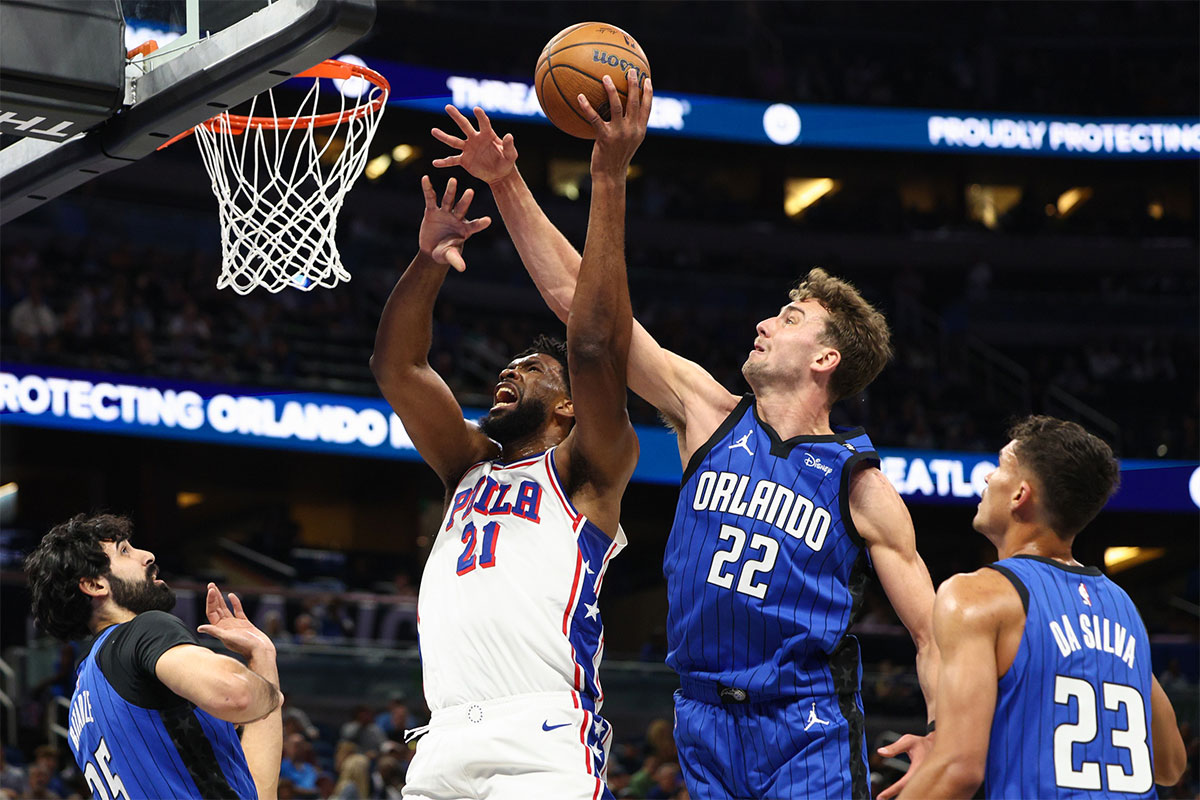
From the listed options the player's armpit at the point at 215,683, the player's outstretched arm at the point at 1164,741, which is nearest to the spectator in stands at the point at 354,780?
the player's armpit at the point at 215,683

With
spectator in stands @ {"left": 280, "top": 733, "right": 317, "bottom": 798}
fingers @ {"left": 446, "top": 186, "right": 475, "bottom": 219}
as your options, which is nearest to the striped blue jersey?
fingers @ {"left": 446, "top": 186, "right": 475, "bottom": 219}

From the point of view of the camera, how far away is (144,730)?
3.61 metres

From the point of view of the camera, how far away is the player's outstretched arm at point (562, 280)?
3.80 m

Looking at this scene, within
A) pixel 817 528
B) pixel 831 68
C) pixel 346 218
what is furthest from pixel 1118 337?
pixel 817 528

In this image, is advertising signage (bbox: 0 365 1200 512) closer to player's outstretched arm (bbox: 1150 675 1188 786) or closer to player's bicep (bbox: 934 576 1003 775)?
player's outstretched arm (bbox: 1150 675 1188 786)

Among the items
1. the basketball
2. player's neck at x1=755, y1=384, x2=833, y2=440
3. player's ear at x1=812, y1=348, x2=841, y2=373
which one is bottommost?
player's neck at x1=755, y1=384, x2=833, y2=440

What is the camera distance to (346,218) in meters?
19.0

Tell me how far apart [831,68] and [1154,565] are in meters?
9.69

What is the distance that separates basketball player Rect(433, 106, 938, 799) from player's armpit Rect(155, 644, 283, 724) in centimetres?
107

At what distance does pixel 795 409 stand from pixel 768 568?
1.68 ft

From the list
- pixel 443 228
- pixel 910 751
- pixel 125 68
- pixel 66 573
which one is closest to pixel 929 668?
pixel 910 751

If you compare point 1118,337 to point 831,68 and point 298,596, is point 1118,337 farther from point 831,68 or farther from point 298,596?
point 298,596

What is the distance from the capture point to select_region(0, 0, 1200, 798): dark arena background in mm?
13070

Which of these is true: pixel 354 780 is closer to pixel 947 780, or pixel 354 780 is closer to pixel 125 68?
pixel 125 68
